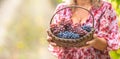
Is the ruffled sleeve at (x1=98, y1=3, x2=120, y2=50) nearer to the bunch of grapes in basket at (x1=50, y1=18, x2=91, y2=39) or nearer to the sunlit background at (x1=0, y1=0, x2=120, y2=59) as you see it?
the bunch of grapes in basket at (x1=50, y1=18, x2=91, y2=39)

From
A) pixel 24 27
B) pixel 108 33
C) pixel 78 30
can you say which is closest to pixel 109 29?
pixel 108 33

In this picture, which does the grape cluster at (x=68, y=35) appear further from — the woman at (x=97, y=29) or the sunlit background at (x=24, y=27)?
the sunlit background at (x=24, y=27)

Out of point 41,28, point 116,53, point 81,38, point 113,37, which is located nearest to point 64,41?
point 81,38

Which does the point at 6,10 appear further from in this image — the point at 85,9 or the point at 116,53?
the point at 85,9

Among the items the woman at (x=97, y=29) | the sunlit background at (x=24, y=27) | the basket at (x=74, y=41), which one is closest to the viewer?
the basket at (x=74, y=41)

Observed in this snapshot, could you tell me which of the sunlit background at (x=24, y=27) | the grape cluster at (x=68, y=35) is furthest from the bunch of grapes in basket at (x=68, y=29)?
the sunlit background at (x=24, y=27)

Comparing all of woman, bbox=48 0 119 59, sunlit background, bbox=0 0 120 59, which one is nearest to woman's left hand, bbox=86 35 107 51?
woman, bbox=48 0 119 59
